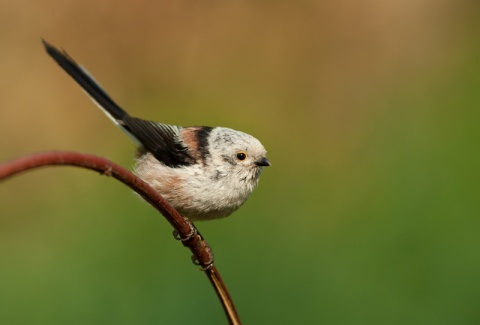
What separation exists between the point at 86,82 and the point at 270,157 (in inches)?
83.1

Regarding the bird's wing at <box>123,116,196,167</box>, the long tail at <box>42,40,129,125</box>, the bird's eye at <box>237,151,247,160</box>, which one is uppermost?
the long tail at <box>42,40,129,125</box>

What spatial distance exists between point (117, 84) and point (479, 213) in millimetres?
2665

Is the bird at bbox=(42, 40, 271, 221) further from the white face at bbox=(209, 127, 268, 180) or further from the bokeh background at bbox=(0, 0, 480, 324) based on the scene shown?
the bokeh background at bbox=(0, 0, 480, 324)

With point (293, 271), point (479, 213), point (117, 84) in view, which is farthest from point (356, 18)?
point (293, 271)

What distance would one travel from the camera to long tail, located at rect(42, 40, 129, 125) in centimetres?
257

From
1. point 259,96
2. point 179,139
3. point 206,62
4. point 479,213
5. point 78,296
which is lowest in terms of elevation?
point 479,213

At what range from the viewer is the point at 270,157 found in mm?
4762

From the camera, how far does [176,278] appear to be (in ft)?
10.9

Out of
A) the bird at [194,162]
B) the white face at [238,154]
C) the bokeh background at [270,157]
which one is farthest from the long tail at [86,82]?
the bokeh background at [270,157]

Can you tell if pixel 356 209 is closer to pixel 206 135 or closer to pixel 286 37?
pixel 206 135

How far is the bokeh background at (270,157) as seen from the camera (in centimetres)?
339

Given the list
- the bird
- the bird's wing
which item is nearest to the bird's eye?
the bird

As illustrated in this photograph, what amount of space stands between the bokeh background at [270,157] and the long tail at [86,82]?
0.77m

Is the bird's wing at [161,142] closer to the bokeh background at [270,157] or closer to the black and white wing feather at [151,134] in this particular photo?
the black and white wing feather at [151,134]
